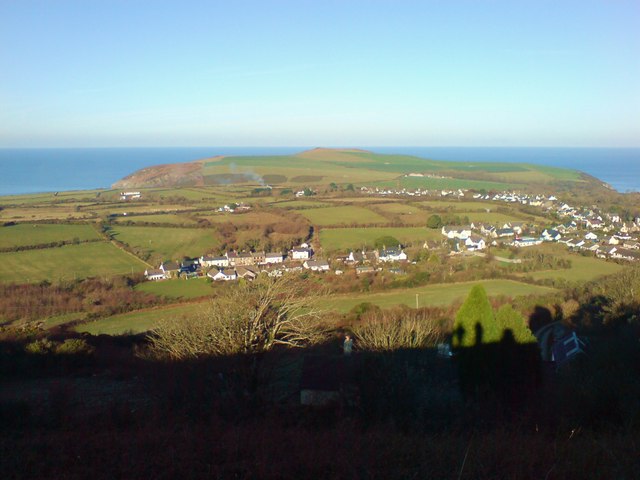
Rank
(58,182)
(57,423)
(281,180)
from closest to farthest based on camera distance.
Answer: (57,423), (281,180), (58,182)

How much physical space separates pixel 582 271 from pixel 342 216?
1298 cm

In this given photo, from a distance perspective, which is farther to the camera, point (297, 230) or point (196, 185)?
point (196, 185)

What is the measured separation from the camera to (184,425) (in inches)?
190

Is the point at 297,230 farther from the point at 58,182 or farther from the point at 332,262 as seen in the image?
the point at 58,182

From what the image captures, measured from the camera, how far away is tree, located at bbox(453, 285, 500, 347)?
8.28 metres

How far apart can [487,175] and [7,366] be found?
165 ft

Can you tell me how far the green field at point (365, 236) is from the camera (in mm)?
22188

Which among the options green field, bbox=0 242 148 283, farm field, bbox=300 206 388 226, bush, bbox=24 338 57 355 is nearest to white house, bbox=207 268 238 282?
green field, bbox=0 242 148 283

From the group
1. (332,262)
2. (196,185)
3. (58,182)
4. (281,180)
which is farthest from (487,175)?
(58,182)

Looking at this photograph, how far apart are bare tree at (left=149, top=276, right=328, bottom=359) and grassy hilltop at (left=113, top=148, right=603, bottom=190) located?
37.0 metres

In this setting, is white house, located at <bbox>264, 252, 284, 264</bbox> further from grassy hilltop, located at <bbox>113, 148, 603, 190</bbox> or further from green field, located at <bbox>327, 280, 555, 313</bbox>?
grassy hilltop, located at <bbox>113, 148, 603, 190</bbox>

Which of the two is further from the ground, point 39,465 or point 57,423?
point 39,465

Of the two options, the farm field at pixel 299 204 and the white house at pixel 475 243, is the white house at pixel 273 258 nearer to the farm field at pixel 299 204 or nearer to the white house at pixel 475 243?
the white house at pixel 475 243

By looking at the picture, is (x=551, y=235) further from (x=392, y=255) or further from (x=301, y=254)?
(x=301, y=254)
